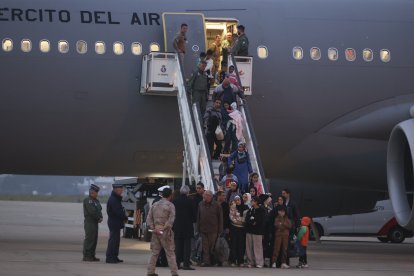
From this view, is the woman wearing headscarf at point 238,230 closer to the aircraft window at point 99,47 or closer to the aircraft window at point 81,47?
the aircraft window at point 99,47

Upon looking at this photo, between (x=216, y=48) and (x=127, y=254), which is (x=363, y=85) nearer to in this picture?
(x=216, y=48)

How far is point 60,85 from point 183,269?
5.85 metres

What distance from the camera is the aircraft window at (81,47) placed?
21.3 metres

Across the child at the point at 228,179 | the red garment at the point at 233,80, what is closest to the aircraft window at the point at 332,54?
the red garment at the point at 233,80

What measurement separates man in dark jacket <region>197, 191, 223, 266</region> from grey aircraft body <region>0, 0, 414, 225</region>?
14.0 ft

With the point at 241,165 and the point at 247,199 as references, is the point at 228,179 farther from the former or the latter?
the point at 247,199

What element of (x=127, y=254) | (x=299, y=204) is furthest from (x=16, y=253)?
(x=299, y=204)

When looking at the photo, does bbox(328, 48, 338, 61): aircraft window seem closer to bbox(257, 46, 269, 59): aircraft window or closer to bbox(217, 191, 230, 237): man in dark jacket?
bbox(257, 46, 269, 59): aircraft window

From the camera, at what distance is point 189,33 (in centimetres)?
2180

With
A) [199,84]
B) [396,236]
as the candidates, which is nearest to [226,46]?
[199,84]

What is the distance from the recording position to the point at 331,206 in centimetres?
2511

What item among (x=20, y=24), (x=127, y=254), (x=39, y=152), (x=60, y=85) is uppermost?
(x=20, y=24)

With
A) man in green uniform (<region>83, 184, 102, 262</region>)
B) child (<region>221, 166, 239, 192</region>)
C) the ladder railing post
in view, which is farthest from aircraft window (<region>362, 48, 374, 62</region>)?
man in green uniform (<region>83, 184, 102, 262</region>)

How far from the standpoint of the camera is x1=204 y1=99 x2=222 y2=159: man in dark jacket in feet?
66.0
